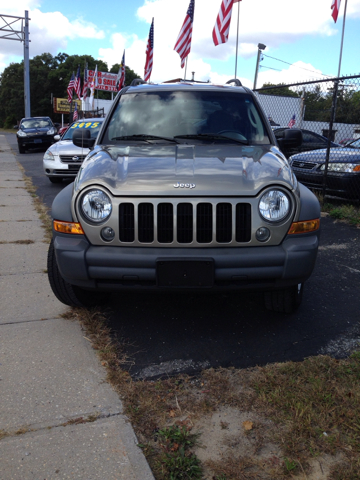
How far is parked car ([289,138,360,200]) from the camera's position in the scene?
25.6 ft

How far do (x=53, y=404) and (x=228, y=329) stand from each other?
142cm

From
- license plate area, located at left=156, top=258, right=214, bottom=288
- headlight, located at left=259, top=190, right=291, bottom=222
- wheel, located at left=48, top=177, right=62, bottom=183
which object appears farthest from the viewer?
wheel, located at left=48, top=177, right=62, bottom=183

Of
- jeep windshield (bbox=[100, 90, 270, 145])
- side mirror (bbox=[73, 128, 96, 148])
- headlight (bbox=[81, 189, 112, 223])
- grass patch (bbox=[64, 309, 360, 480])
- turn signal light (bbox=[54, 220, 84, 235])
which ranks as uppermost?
jeep windshield (bbox=[100, 90, 270, 145])

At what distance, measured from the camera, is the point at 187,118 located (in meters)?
4.06

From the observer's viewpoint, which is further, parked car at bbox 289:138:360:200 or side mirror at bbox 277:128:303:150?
parked car at bbox 289:138:360:200

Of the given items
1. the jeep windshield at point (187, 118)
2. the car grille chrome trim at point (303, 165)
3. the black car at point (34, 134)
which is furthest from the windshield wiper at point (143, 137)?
the black car at point (34, 134)

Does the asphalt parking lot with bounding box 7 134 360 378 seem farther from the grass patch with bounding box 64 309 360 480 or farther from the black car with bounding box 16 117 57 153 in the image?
the black car with bounding box 16 117 57 153

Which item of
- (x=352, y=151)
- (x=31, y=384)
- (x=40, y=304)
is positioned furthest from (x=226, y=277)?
(x=352, y=151)

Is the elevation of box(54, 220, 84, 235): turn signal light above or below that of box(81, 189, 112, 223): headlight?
below

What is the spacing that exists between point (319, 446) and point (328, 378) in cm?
62

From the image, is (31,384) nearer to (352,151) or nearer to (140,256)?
(140,256)

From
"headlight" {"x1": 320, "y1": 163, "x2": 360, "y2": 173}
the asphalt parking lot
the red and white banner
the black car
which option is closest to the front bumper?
the asphalt parking lot

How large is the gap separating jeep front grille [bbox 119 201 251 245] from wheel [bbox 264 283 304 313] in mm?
749

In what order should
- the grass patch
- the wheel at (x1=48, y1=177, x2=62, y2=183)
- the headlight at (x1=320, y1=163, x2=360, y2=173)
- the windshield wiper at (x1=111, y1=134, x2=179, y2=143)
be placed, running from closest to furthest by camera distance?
the grass patch → the windshield wiper at (x1=111, y1=134, x2=179, y2=143) → the headlight at (x1=320, y1=163, x2=360, y2=173) → the wheel at (x1=48, y1=177, x2=62, y2=183)
